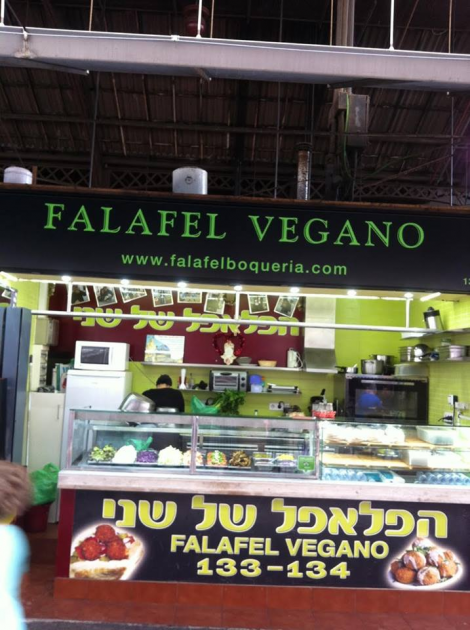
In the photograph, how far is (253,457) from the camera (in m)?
5.08

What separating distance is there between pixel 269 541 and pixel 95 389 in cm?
401

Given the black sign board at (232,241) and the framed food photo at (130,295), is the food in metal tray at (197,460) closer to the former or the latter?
the black sign board at (232,241)

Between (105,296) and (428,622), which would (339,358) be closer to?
(105,296)

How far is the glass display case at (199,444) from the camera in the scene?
494cm

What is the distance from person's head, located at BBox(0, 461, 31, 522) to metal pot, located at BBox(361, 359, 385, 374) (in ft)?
26.0

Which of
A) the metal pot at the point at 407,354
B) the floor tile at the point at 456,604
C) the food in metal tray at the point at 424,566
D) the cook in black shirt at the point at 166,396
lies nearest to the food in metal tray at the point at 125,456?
the food in metal tray at the point at 424,566

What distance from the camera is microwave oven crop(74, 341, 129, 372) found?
845 cm

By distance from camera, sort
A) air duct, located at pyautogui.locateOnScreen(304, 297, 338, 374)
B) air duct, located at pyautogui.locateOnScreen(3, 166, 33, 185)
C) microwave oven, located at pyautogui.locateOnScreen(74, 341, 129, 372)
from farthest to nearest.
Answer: air duct, located at pyautogui.locateOnScreen(304, 297, 338, 374)
microwave oven, located at pyautogui.locateOnScreen(74, 341, 129, 372)
air duct, located at pyautogui.locateOnScreen(3, 166, 33, 185)

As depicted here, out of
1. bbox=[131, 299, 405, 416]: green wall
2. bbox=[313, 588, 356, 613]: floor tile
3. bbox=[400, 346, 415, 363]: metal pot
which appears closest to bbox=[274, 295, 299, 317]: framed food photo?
bbox=[131, 299, 405, 416]: green wall

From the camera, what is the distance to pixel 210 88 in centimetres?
929

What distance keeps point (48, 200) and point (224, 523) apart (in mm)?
2901

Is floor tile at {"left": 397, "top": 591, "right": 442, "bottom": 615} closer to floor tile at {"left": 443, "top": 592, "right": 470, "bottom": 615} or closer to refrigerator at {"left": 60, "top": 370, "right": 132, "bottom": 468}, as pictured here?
floor tile at {"left": 443, "top": 592, "right": 470, "bottom": 615}

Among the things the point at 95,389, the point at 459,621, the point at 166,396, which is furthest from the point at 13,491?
the point at 95,389

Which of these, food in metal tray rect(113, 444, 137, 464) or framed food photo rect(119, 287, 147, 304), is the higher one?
framed food photo rect(119, 287, 147, 304)
